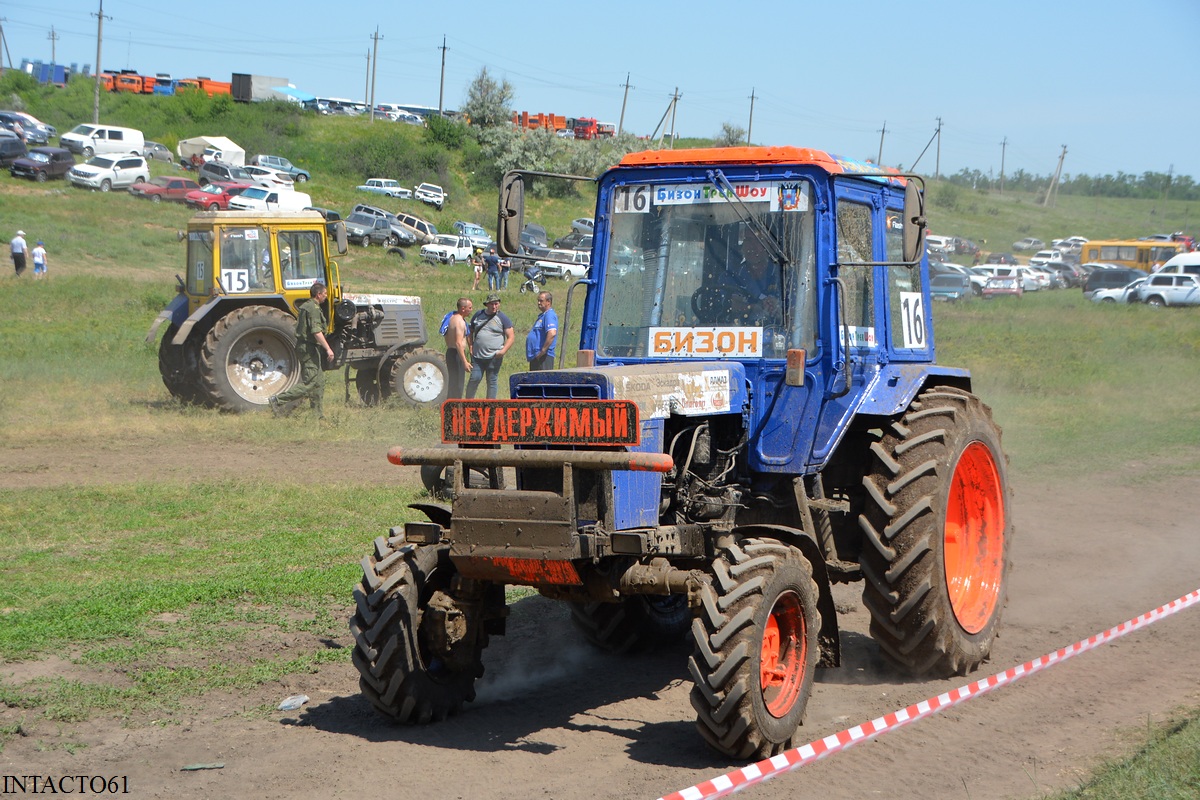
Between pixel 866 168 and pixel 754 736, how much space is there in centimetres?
344

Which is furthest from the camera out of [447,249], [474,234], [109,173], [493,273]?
[474,234]

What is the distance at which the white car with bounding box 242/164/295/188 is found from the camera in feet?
155

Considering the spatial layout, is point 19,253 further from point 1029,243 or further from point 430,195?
point 1029,243

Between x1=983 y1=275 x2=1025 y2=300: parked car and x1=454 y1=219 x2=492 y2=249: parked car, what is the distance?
17697 mm

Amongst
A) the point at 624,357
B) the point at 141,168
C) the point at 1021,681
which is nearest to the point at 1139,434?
the point at 1021,681

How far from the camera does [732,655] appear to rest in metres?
5.05

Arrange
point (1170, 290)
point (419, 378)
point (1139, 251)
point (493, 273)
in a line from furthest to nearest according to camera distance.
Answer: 1. point (1139, 251)
2. point (1170, 290)
3. point (493, 273)
4. point (419, 378)

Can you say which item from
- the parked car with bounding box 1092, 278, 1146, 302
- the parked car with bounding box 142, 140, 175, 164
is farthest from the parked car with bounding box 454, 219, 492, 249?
the parked car with bounding box 1092, 278, 1146, 302

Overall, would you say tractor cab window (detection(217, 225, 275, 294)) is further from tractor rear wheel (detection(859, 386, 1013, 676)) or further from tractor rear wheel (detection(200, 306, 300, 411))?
tractor rear wheel (detection(859, 386, 1013, 676))

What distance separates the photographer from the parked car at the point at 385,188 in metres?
53.3

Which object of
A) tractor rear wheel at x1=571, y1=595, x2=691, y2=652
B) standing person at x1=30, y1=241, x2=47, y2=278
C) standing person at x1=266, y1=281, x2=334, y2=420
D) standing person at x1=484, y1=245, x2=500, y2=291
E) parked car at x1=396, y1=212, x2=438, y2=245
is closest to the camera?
tractor rear wheel at x1=571, y1=595, x2=691, y2=652

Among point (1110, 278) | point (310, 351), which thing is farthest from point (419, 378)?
point (1110, 278)

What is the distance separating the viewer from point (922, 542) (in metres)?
6.21

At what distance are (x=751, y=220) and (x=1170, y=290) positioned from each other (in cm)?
3815
